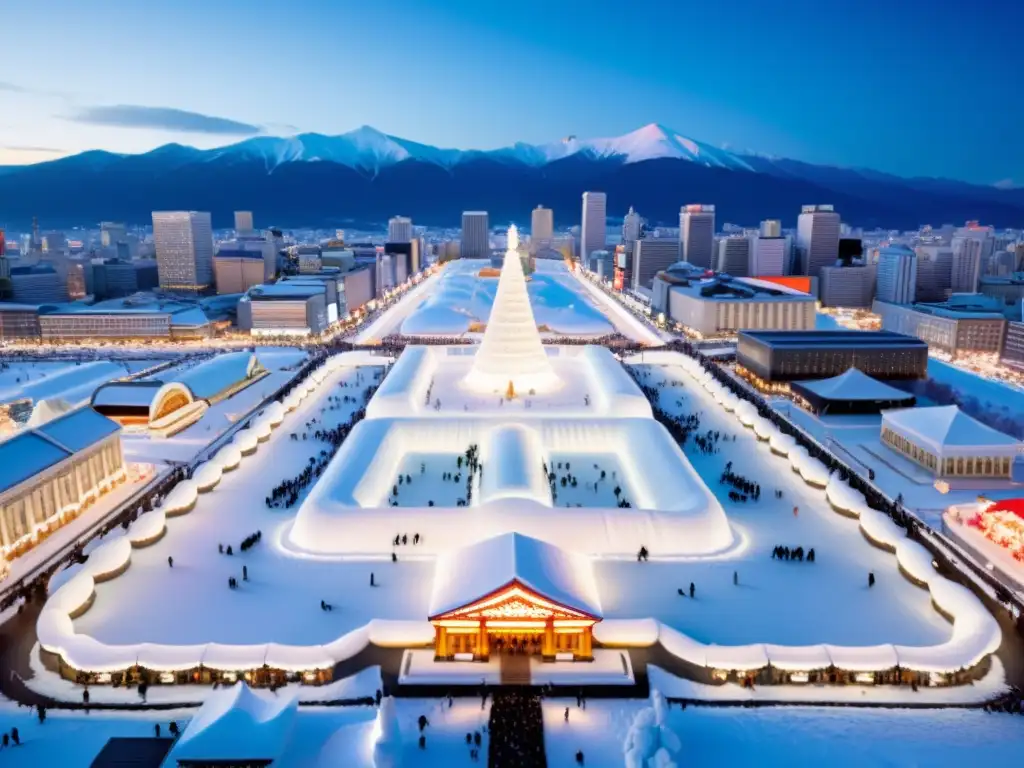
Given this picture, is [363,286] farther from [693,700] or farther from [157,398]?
[693,700]

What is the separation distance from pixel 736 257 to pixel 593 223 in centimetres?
6367

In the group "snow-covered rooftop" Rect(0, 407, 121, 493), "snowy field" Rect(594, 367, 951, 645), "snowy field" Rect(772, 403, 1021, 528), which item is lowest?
"snowy field" Rect(772, 403, 1021, 528)

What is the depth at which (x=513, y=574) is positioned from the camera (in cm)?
1972

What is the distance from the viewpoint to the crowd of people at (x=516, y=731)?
1644cm

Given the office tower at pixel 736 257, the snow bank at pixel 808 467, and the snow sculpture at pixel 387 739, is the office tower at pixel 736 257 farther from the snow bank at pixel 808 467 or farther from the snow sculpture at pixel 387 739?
the snow sculpture at pixel 387 739

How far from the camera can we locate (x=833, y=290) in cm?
11256

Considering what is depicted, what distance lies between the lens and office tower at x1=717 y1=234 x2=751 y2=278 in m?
130

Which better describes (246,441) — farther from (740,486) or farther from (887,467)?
(887,467)

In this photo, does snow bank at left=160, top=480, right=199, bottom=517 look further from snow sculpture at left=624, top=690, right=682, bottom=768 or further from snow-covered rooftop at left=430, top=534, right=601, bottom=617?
snow sculpture at left=624, top=690, right=682, bottom=768

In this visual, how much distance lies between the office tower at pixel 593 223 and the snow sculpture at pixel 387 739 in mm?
175088

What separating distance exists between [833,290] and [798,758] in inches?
4187

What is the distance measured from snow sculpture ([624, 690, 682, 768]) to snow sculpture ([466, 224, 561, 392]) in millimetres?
28092

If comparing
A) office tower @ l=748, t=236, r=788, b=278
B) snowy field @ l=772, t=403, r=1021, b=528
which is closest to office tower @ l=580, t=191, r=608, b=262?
office tower @ l=748, t=236, r=788, b=278

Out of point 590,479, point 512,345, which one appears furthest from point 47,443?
point 512,345
